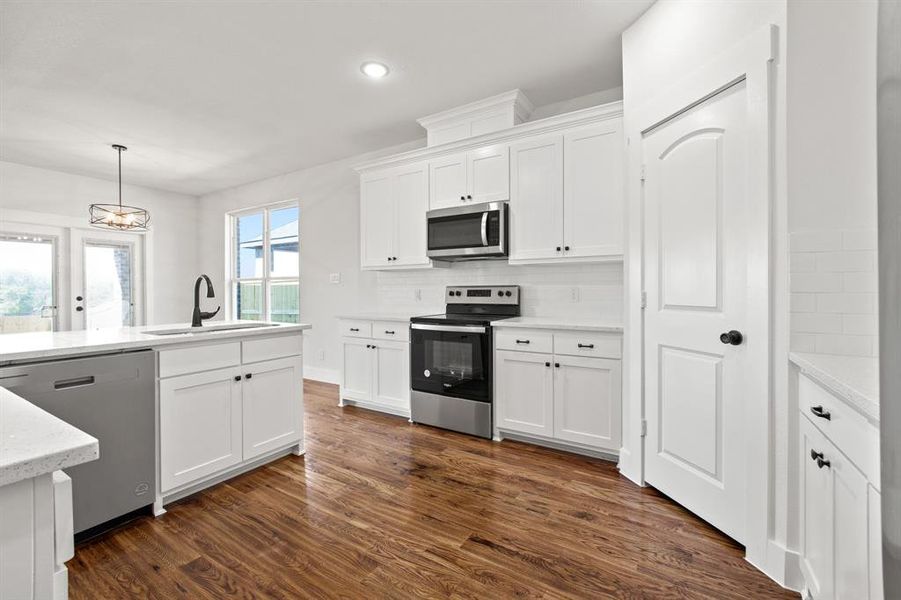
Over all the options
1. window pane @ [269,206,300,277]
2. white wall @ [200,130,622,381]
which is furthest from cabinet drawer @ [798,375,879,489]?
window pane @ [269,206,300,277]

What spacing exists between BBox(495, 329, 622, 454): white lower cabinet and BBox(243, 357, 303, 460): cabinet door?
1416 mm

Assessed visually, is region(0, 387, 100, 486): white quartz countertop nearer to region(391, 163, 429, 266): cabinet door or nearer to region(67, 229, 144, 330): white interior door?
region(391, 163, 429, 266): cabinet door

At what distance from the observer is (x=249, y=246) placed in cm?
614

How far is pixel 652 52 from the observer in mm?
2312

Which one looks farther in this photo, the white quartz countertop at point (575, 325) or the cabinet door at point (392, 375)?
the cabinet door at point (392, 375)

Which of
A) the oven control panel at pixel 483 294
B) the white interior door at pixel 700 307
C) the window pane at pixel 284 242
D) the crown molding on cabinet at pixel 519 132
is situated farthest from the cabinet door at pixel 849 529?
the window pane at pixel 284 242

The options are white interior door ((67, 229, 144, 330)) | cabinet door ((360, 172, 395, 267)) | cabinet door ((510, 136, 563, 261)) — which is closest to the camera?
cabinet door ((510, 136, 563, 261))

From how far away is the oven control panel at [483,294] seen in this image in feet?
12.0

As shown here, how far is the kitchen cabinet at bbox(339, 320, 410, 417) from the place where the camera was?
3684 mm

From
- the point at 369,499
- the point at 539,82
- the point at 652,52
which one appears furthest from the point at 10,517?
the point at 539,82

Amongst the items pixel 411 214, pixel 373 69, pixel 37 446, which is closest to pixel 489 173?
pixel 411 214

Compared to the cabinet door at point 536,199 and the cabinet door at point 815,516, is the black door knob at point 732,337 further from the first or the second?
the cabinet door at point 536,199

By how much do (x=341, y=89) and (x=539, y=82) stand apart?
59.5 inches

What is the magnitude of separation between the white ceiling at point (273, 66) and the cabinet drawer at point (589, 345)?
187 cm
